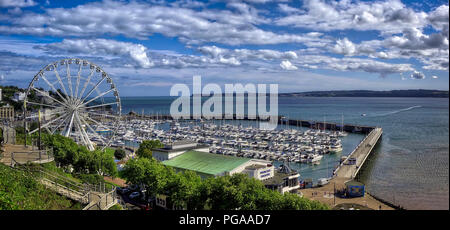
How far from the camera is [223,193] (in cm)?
1725

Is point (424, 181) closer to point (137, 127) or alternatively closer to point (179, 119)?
point (137, 127)

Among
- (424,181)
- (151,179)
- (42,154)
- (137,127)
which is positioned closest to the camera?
(42,154)

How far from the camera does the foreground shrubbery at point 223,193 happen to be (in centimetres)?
1633

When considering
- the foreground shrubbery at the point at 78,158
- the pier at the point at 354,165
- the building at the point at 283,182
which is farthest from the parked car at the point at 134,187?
the pier at the point at 354,165

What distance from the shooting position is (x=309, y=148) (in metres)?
51.2

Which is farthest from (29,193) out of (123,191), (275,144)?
(275,144)

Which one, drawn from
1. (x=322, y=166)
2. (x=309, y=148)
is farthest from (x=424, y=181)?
(x=309, y=148)

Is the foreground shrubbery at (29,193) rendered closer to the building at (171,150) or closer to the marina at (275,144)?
the building at (171,150)

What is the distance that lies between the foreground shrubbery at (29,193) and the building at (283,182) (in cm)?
1571

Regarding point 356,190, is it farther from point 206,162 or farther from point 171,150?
point 171,150

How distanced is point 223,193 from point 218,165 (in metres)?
10.5
